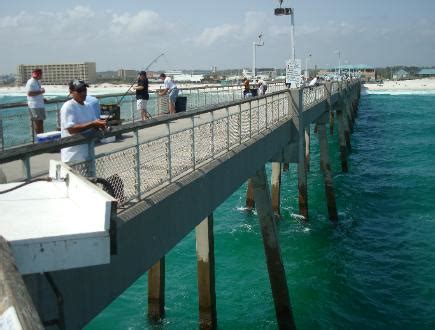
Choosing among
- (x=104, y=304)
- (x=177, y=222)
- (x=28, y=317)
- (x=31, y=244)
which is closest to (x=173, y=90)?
(x=177, y=222)

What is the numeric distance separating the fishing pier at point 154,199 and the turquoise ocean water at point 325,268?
1294mm

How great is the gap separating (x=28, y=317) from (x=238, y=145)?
23.2 feet

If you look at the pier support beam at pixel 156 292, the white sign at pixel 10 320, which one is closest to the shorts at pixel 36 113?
the pier support beam at pixel 156 292

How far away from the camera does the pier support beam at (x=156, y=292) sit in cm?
1041

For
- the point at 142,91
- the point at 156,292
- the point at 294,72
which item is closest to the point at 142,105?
the point at 142,91

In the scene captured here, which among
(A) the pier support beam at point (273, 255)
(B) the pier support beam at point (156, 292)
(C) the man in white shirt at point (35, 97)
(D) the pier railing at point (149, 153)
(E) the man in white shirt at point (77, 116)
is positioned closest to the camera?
(D) the pier railing at point (149, 153)

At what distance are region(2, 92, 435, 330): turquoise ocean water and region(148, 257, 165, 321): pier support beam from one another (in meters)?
0.25

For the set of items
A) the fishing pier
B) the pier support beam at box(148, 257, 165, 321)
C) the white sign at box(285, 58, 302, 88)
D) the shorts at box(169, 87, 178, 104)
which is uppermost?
the white sign at box(285, 58, 302, 88)

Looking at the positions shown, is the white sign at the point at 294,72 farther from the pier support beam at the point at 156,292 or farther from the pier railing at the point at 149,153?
the pier support beam at the point at 156,292

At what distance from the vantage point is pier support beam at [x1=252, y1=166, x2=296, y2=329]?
1018 cm

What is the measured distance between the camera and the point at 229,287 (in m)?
12.7

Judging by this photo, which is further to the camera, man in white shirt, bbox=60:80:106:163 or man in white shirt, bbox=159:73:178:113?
man in white shirt, bbox=159:73:178:113

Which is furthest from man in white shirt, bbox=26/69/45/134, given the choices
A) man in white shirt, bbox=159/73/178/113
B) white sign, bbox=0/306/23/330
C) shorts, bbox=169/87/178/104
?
white sign, bbox=0/306/23/330

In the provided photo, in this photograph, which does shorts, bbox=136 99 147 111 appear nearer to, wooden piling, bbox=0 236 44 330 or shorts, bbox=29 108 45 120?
shorts, bbox=29 108 45 120
